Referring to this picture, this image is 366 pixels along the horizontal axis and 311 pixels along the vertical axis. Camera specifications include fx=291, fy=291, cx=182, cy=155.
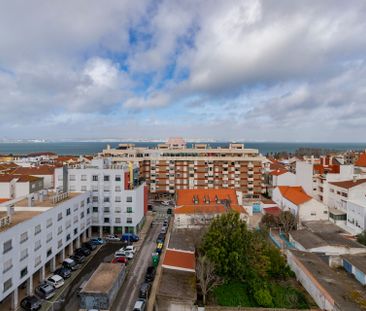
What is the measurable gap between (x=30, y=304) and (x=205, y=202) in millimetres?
28313

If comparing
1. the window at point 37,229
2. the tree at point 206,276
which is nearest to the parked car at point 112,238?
the window at point 37,229

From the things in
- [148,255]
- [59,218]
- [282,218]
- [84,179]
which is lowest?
[148,255]

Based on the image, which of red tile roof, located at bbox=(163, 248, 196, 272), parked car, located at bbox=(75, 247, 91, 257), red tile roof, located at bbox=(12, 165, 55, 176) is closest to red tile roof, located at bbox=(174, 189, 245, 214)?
red tile roof, located at bbox=(163, 248, 196, 272)

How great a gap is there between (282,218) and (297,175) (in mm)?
22378

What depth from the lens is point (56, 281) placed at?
2731 cm

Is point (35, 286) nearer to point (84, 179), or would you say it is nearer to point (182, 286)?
point (182, 286)

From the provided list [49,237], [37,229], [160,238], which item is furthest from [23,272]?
[160,238]

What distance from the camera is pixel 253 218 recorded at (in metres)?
47.5

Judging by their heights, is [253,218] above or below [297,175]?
below

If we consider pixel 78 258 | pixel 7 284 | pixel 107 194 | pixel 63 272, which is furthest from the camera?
pixel 107 194

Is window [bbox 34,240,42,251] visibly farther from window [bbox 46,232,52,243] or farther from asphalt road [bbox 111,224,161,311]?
asphalt road [bbox 111,224,161,311]

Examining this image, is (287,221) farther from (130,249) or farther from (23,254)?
(23,254)

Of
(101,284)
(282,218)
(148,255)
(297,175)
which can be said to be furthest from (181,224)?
(297,175)

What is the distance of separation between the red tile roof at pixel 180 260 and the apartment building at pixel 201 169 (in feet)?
119
